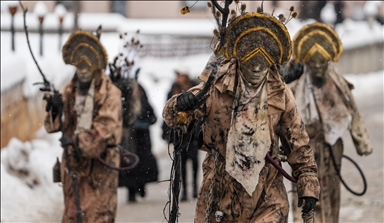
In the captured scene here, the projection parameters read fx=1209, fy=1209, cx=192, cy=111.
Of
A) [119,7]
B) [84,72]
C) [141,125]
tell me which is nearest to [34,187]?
[141,125]

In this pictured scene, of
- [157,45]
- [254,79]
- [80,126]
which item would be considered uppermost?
[254,79]

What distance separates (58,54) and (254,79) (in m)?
14.3

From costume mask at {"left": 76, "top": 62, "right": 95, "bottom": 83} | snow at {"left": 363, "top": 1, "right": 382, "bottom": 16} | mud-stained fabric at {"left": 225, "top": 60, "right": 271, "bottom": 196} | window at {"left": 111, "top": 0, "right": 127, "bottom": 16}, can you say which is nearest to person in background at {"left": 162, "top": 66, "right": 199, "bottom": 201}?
costume mask at {"left": 76, "top": 62, "right": 95, "bottom": 83}

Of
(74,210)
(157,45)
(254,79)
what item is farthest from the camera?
(157,45)

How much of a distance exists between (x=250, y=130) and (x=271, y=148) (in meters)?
0.24

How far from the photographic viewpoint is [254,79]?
757 centimetres

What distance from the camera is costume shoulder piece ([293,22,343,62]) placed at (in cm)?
1120

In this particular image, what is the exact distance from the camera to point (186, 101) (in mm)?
7414

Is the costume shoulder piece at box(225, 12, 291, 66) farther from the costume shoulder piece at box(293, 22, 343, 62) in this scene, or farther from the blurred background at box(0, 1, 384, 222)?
the costume shoulder piece at box(293, 22, 343, 62)

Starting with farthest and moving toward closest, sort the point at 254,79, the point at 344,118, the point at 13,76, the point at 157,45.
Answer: the point at 157,45 → the point at 13,76 → the point at 344,118 → the point at 254,79

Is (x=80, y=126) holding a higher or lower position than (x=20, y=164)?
higher

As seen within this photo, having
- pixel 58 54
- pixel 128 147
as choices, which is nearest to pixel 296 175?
pixel 128 147

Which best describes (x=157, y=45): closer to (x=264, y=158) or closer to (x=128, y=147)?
(x=128, y=147)

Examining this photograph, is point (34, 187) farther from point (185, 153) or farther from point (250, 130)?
point (250, 130)
